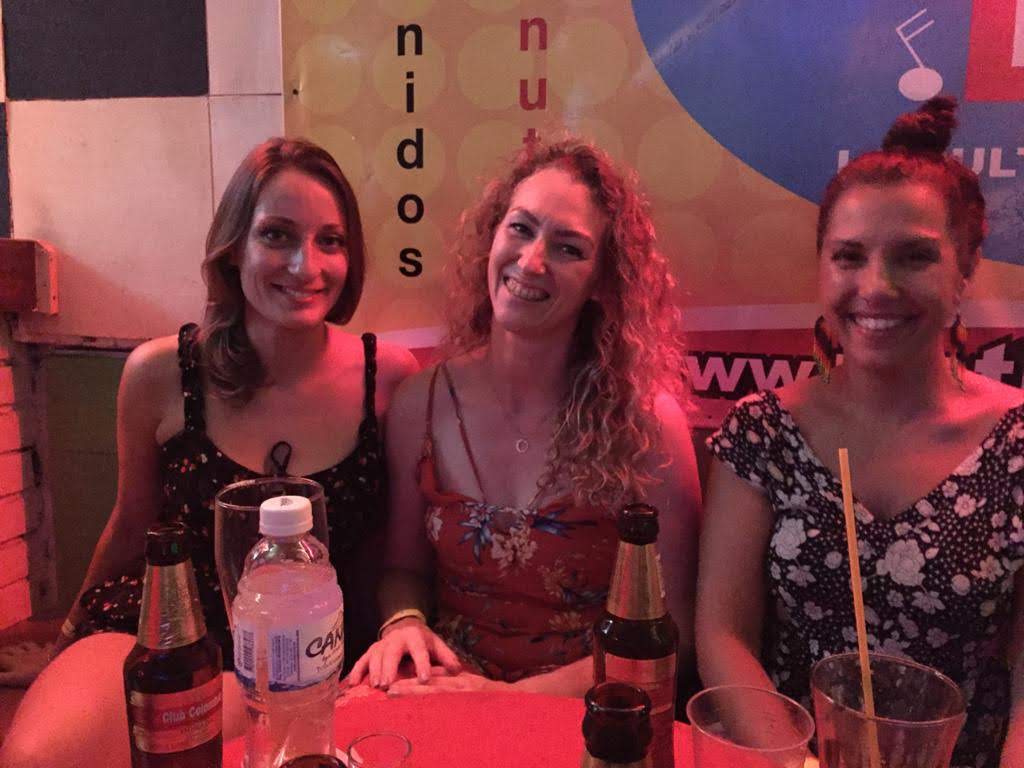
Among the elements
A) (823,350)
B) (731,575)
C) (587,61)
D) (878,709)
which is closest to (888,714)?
(878,709)

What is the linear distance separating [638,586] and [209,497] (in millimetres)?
1122

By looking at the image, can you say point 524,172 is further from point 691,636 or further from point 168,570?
point 168,570

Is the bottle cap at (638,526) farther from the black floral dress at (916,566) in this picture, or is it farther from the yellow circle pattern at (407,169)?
the yellow circle pattern at (407,169)

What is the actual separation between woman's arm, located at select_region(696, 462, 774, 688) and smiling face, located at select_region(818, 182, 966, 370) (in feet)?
1.08

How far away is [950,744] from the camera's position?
0.76 m

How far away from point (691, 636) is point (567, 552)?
0.98 feet

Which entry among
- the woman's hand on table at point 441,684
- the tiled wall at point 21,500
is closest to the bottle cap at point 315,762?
the woman's hand on table at point 441,684

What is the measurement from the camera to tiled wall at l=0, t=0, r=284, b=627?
2.22 metres

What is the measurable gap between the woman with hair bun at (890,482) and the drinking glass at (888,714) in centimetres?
52

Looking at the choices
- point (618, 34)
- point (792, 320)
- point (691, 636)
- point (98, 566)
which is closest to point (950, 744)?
point (691, 636)

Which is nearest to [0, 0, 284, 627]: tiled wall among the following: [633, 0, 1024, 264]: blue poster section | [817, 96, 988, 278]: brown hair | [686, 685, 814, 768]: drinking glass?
[633, 0, 1024, 264]: blue poster section

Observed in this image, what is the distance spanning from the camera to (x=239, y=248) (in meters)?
1.78

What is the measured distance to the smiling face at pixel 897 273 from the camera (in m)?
1.38

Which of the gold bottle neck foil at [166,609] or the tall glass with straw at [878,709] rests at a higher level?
the gold bottle neck foil at [166,609]
